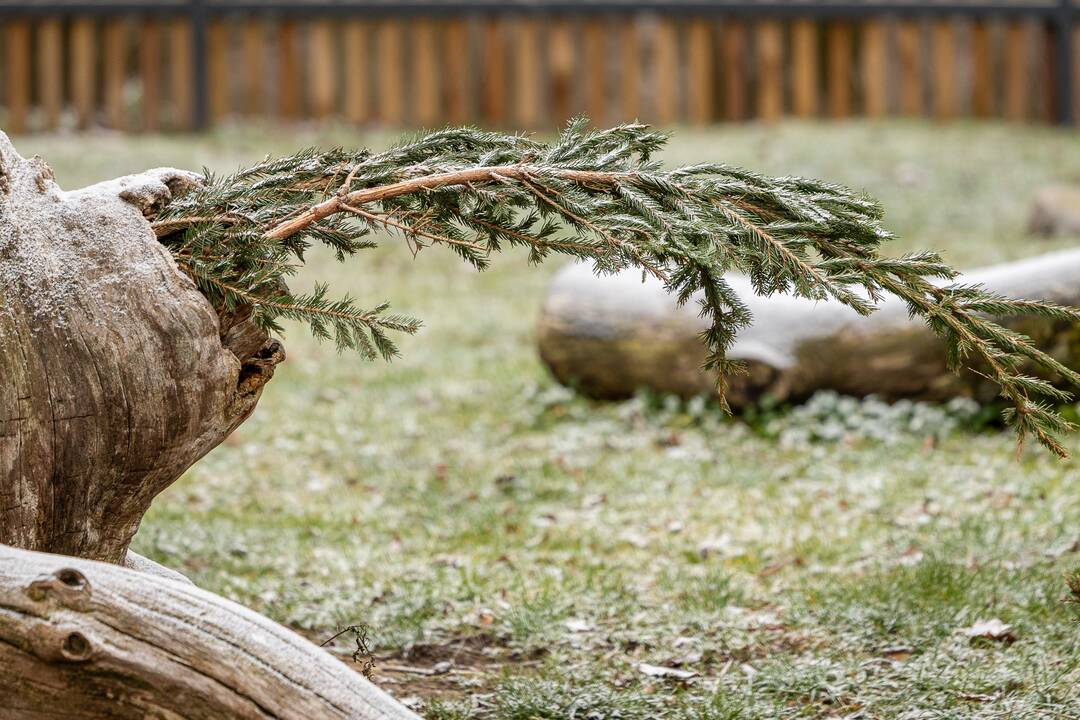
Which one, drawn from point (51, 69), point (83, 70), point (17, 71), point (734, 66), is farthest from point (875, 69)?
point (17, 71)

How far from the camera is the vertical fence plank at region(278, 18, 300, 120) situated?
12281 millimetres

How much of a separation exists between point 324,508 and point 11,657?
3180mm

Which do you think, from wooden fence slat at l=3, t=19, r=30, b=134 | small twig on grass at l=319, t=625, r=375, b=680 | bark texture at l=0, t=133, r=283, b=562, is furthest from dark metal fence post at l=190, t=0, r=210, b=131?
bark texture at l=0, t=133, r=283, b=562

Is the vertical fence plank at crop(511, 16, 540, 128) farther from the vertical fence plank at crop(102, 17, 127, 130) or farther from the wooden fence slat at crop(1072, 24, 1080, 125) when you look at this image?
the wooden fence slat at crop(1072, 24, 1080, 125)

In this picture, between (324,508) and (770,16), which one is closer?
(324,508)

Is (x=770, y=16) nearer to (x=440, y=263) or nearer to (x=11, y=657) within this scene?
(x=440, y=263)

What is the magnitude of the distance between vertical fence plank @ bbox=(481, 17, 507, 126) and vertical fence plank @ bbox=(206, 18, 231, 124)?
2748 millimetres

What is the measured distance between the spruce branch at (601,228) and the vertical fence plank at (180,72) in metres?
9.97

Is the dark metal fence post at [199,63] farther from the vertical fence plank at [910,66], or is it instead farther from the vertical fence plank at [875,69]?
the vertical fence plank at [910,66]

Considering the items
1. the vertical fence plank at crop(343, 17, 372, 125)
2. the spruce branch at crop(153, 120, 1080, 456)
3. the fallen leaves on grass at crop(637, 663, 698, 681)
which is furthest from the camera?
the vertical fence plank at crop(343, 17, 372, 125)

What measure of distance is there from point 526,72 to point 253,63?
2.93 m

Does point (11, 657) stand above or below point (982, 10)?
below

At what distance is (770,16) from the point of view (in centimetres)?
1226

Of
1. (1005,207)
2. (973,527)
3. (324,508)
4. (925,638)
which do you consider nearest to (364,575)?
(324,508)
